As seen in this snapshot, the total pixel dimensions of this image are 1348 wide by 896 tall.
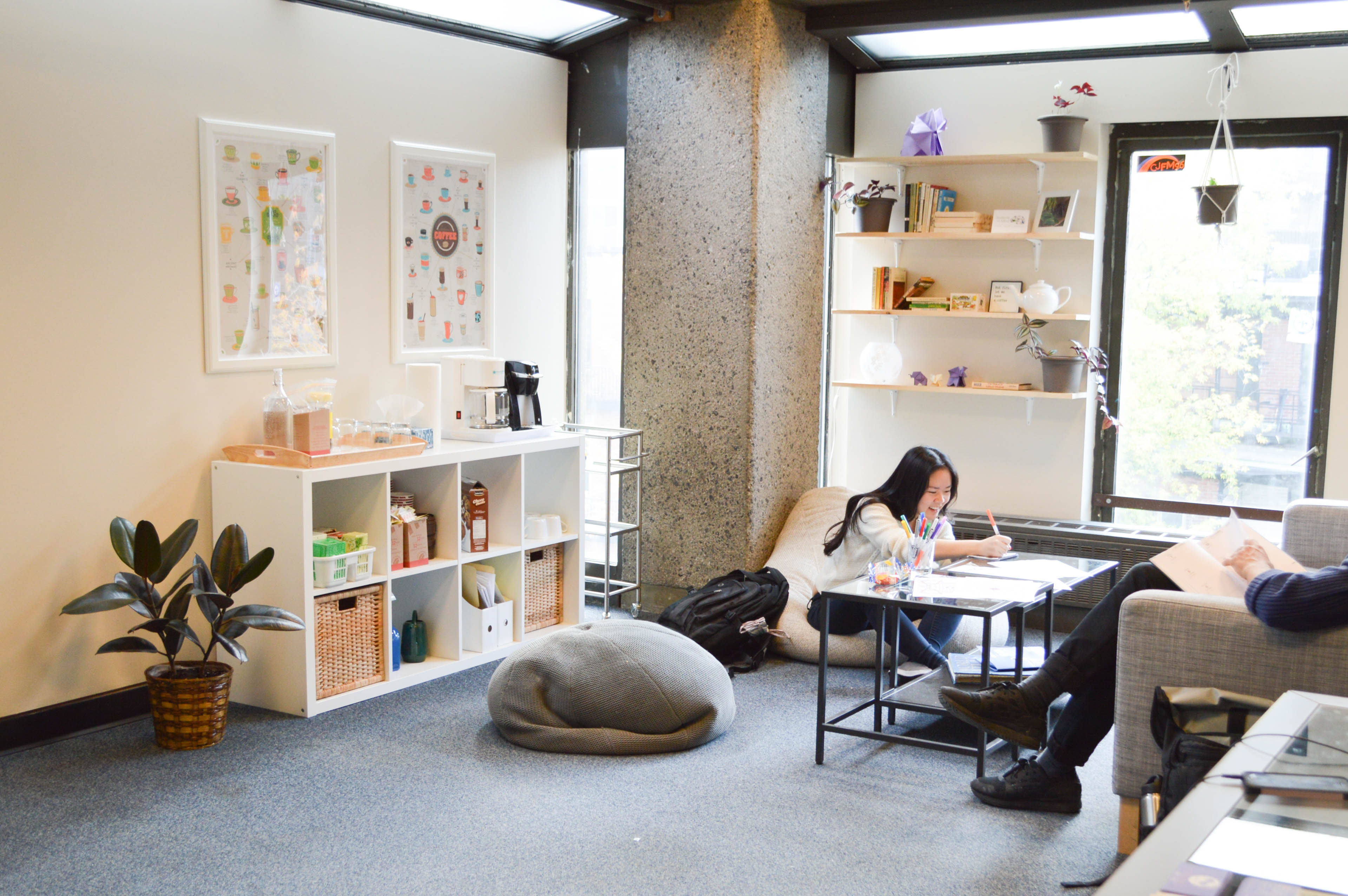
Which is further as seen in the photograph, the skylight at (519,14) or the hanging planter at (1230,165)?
the hanging planter at (1230,165)

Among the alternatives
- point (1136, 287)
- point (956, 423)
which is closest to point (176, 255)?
point (956, 423)

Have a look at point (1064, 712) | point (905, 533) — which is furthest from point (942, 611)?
point (905, 533)

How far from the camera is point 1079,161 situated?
5.13 meters

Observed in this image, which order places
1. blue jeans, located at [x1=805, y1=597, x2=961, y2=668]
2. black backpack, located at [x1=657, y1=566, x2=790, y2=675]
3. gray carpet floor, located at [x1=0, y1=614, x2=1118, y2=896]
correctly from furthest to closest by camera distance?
black backpack, located at [x1=657, y1=566, x2=790, y2=675], blue jeans, located at [x1=805, y1=597, x2=961, y2=668], gray carpet floor, located at [x1=0, y1=614, x2=1118, y2=896]

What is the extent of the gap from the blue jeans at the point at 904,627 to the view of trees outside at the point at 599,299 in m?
1.39

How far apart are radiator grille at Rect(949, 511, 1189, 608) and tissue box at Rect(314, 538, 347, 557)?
2634mm

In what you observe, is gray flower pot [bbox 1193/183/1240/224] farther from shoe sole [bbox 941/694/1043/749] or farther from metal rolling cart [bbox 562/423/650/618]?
shoe sole [bbox 941/694/1043/749]

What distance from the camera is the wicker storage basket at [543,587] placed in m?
4.72

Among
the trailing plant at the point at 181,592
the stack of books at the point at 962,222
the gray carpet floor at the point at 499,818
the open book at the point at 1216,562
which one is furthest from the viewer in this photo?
the stack of books at the point at 962,222

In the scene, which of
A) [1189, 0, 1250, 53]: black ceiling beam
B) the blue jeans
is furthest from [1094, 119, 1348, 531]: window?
the blue jeans

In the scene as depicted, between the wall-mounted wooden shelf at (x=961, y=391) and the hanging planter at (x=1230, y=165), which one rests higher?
the hanging planter at (x=1230, y=165)

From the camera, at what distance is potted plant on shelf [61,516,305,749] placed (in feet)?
11.3

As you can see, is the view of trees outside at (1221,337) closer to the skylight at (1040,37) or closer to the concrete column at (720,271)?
the skylight at (1040,37)

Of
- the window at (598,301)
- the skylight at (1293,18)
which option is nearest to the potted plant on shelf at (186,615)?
the window at (598,301)
